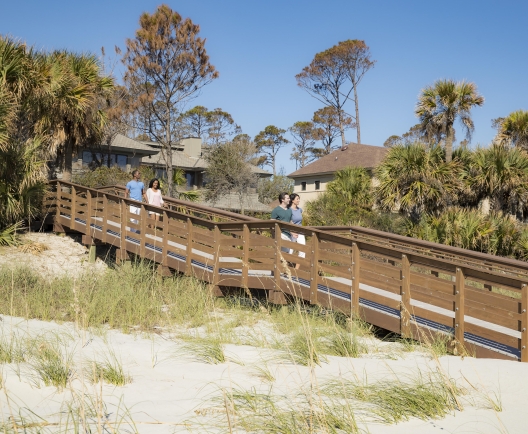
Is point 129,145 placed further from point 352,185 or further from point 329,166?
point 352,185

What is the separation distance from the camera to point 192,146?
172ft

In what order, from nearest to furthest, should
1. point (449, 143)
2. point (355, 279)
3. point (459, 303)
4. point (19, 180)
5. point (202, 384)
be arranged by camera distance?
point (202, 384) → point (459, 303) → point (355, 279) → point (19, 180) → point (449, 143)

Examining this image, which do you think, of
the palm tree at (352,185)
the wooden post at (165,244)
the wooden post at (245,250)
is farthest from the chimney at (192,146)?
the wooden post at (245,250)

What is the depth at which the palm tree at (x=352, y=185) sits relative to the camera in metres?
28.9

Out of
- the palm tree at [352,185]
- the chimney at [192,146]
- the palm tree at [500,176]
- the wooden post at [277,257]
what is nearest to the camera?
the wooden post at [277,257]

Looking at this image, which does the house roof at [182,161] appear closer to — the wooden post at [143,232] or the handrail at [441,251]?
the wooden post at [143,232]

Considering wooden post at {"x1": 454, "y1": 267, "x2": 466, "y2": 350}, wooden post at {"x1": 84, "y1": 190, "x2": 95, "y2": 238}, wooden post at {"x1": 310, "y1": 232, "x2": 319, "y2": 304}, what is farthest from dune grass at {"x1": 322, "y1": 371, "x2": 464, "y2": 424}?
wooden post at {"x1": 84, "y1": 190, "x2": 95, "y2": 238}

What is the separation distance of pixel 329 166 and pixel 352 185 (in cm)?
1609

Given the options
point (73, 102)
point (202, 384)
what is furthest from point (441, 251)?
point (73, 102)

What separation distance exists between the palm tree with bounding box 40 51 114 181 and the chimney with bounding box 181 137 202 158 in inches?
1317

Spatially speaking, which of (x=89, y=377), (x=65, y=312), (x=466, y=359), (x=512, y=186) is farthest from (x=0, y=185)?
(x=512, y=186)

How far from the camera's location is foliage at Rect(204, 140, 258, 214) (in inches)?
1689

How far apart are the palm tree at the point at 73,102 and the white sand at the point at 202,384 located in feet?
33.6

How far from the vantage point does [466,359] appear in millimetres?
6352
